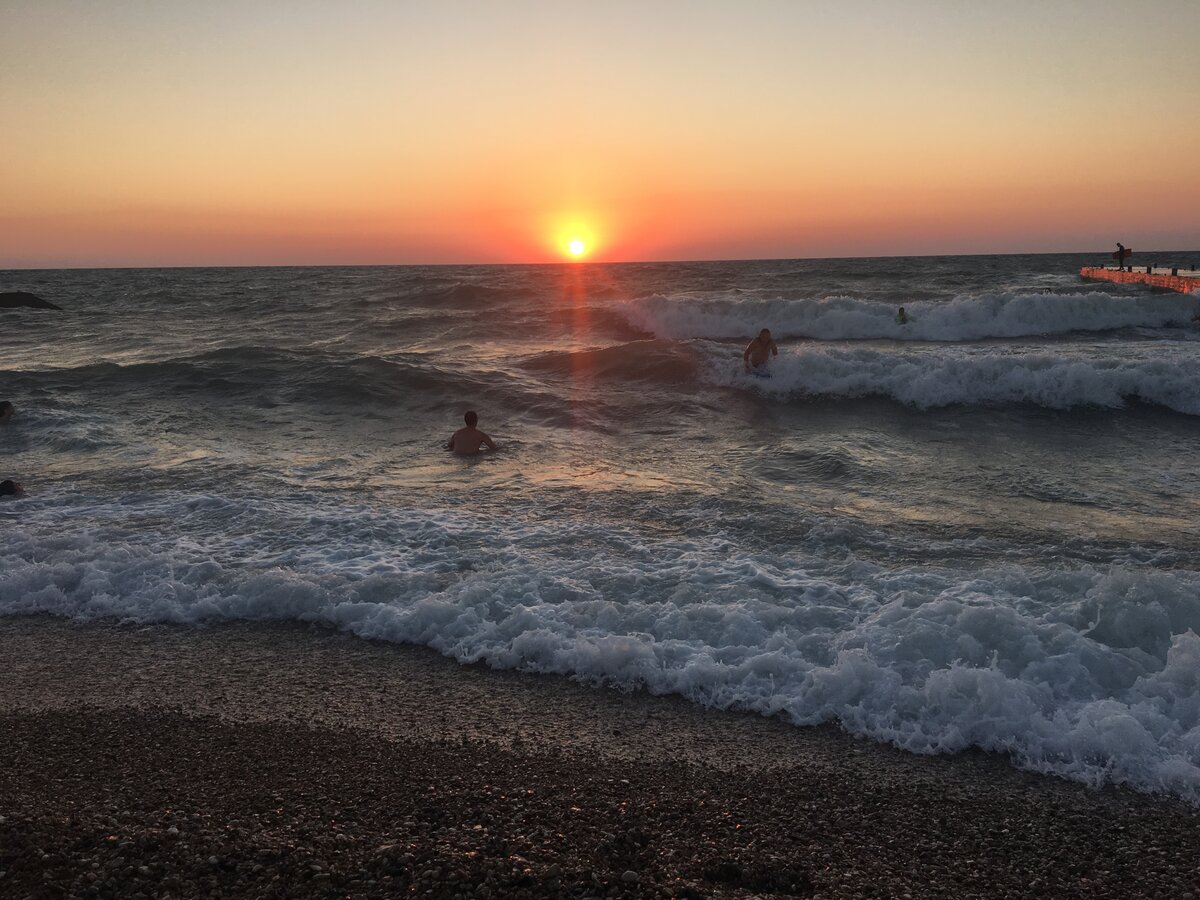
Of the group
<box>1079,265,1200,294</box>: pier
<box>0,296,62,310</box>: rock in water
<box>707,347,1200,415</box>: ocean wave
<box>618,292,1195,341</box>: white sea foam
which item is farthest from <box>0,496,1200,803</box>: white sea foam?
<box>0,296,62,310</box>: rock in water

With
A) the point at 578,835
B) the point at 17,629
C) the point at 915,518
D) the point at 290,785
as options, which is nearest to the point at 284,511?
the point at 17,629

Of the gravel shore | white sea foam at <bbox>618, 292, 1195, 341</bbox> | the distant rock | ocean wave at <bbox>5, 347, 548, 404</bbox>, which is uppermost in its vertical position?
the distant rock

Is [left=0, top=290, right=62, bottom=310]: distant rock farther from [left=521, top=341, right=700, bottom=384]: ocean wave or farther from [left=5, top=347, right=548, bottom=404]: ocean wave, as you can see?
[left=521, top=341, right=700, bottom=384]: ocean wave

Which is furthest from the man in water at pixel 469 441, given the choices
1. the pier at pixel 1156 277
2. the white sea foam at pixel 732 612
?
the pier at pixel 1156 277

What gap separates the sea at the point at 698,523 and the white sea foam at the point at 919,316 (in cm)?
568

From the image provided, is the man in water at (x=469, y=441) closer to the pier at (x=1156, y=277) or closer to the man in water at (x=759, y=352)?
the man in water at (x=759, y=352)

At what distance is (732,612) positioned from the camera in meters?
5.68

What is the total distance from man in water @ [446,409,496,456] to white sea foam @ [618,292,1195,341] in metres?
14.5

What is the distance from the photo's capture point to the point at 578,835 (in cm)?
347

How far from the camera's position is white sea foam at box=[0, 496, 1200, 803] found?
14.6 feet

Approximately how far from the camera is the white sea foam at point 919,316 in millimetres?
25094

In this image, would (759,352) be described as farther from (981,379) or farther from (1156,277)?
(1156,277)

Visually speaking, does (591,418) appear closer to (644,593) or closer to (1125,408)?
(644,593)

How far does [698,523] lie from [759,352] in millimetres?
9583
